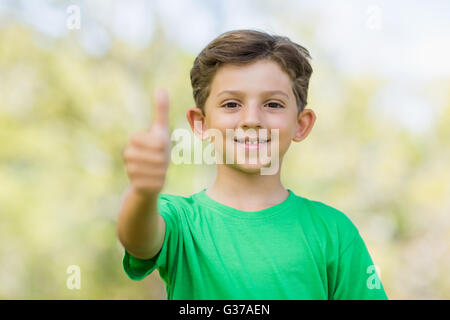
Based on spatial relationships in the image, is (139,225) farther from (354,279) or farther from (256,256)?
(354,279)

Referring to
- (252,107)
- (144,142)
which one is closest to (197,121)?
(252,107)

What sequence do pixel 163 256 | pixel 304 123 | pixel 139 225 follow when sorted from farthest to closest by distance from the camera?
pixel 304 123 < pixel 163 256 < pixel 139 225

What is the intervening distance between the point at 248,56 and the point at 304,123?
316mm

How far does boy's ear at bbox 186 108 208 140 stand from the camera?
1673mm

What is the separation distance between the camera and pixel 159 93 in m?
1.15

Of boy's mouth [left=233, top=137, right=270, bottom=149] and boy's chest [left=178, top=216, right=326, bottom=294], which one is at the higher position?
boy's mouth [left=233, top=137, right=270, bottom=149]

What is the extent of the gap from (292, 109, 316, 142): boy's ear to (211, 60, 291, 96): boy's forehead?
5.7 inches

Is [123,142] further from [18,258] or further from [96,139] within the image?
[18,258]

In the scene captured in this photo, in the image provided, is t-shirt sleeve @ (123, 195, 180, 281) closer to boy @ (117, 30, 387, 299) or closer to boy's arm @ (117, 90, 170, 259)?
boy @ (117, 30, 387, 299)

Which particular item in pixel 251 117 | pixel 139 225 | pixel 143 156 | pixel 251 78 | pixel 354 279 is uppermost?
pixel 251 78

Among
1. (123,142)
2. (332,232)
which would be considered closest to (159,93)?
(332,232)

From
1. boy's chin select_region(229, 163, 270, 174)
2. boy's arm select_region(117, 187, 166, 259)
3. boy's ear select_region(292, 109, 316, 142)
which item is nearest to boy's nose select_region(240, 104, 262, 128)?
boy's chin select_region(229, 163, 270, 174)

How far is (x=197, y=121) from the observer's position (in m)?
1.69

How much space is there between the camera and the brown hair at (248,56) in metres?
1.60
